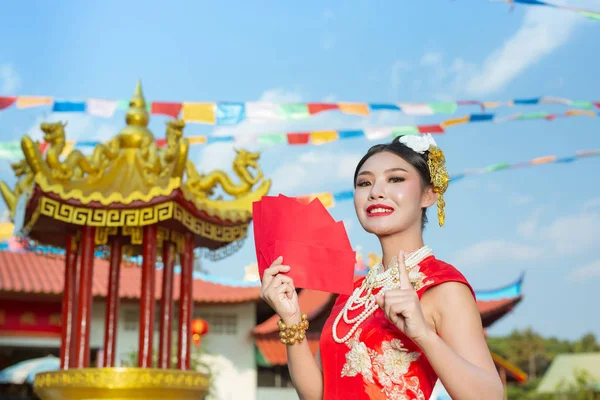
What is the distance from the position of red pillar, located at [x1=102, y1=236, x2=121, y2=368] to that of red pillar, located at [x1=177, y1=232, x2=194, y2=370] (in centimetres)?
66

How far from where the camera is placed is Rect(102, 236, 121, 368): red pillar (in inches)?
258

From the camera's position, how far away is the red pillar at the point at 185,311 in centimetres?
654

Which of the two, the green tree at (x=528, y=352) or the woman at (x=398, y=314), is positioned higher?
the green tree at (x=528, y=352)

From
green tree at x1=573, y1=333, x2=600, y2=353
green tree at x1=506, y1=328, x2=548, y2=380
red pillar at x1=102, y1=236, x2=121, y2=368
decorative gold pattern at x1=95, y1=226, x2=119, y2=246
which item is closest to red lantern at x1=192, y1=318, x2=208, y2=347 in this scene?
red pillar at x1=102, y1=236, x2=121, y2=368

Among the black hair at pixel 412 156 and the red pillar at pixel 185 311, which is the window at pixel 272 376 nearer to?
the red pillar at pixel 185 311

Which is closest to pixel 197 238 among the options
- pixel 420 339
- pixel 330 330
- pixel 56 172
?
pixel 56 172

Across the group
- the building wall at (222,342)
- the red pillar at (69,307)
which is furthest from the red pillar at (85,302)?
the building wall at (222,342)

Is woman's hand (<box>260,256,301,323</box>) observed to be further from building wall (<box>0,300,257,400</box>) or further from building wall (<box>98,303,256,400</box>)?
building wall (<box>98,303,256,400</box>)

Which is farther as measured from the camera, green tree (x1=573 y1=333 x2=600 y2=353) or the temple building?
green tree (x1=573 y1=333 x2=600 y2=353)

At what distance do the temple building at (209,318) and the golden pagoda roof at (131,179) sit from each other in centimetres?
535

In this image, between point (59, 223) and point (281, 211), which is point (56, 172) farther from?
point (281, 211)

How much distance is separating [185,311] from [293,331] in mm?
5047

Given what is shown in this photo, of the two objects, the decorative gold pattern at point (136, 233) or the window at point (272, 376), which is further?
the window at point (272, 376)

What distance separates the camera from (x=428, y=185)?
191 centimetres
